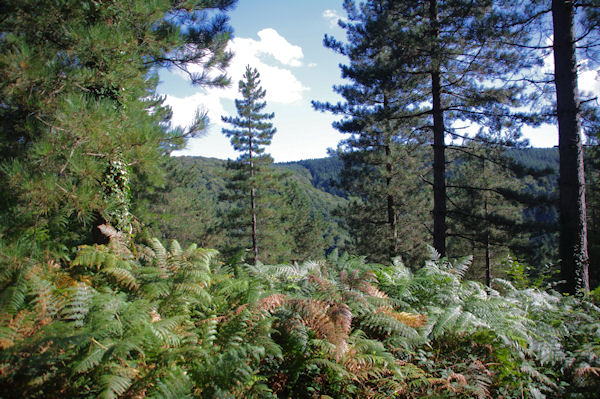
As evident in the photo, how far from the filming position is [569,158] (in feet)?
19.0

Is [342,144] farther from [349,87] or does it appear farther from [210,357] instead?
[210,357]

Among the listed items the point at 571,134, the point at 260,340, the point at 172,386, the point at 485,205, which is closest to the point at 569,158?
the point at 571,134

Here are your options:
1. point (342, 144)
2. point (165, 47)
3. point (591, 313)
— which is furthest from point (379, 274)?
point (342, 144)

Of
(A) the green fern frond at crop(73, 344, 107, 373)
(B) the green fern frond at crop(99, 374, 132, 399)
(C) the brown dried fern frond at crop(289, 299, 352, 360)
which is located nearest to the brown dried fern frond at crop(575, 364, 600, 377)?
(C) the brown dried fern frond at crop(289, 299, 352, 360)

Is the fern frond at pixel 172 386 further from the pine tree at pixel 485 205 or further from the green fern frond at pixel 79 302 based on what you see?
the pine tree at pixel 485 205

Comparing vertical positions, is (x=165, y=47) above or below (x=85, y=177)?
above

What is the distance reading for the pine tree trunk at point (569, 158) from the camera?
5.60 meters

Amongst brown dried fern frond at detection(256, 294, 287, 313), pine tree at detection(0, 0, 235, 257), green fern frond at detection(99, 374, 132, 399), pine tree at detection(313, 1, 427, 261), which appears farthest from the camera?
pine tree at detection(313, 1, 427, 261)

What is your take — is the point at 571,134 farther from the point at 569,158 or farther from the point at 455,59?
the point at 455,59

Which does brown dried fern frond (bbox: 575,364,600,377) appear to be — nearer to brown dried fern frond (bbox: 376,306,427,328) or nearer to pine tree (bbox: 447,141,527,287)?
brown dried fern frond (bbox: 376,306,427,328)

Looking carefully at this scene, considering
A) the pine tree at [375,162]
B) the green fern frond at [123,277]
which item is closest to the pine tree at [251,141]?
the pine tree at [375,162]

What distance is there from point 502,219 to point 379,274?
23.0 ft

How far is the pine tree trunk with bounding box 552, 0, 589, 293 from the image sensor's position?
5602 mm

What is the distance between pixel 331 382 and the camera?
2475 millimetres
